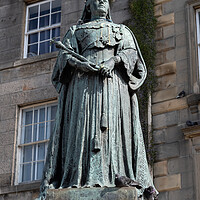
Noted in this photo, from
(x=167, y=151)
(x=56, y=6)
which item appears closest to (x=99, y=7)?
(x=167, y=151)

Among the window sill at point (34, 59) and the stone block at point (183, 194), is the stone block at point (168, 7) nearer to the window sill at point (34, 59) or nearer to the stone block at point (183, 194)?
the window sill at point (34, 59)

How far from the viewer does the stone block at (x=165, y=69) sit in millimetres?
15066

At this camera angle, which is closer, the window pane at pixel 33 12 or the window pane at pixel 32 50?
the window pane at pixel 32 50

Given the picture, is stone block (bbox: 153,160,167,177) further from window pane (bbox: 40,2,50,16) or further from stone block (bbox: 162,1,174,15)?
window pane (bbox: 40,2,50,16)

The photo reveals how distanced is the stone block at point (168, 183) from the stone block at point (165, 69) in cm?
268

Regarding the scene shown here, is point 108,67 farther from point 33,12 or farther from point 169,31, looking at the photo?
point 33,12

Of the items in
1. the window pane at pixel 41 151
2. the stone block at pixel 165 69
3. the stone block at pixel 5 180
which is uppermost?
the stone block at pixel 165 69

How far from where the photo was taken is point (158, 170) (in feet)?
45.9

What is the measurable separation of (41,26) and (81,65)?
10.7 metres

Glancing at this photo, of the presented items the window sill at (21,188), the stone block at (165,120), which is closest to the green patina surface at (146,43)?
the stone block at (165,120)

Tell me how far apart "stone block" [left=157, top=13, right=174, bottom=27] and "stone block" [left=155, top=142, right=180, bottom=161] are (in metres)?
3.32

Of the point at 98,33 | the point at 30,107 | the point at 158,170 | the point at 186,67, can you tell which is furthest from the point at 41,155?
the point at 98,33

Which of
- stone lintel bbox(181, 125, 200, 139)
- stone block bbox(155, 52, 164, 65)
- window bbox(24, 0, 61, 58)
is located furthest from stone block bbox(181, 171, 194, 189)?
window bbox(24, 0, 61, 58)

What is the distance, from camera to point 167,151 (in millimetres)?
14055
